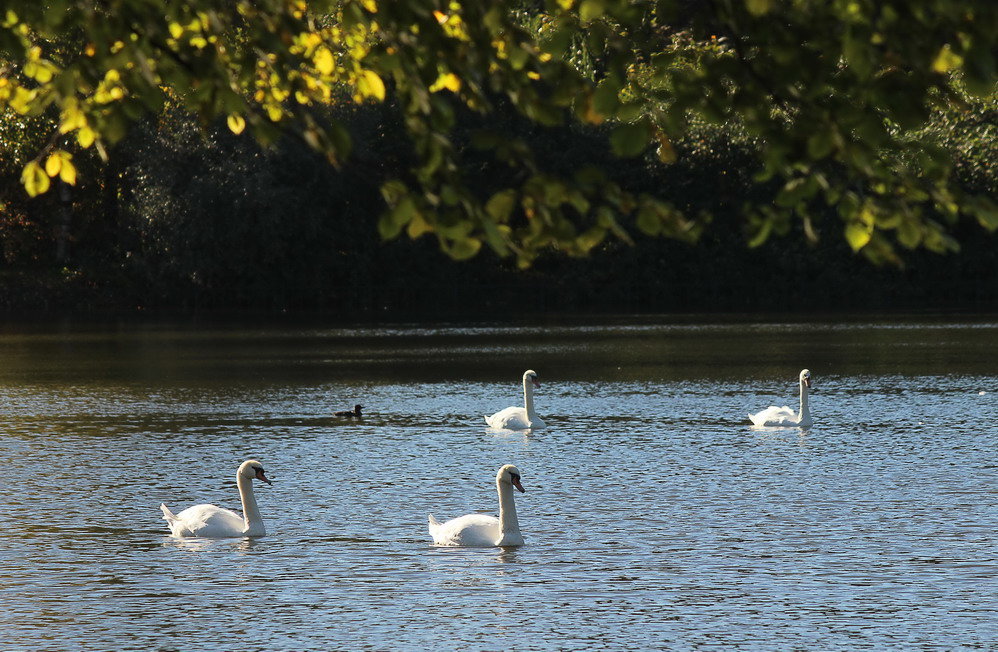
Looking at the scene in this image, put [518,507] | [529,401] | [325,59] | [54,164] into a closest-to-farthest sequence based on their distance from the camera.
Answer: [54,164]
[325,59]
[518,507]
[529,401]

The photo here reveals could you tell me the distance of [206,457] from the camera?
27391 mm

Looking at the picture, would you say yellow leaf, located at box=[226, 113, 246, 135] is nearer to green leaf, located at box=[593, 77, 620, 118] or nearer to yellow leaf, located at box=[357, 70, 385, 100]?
yellow leaf, located at box=[357, 70, 385, 100]

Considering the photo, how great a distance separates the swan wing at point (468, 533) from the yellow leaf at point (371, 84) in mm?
10503

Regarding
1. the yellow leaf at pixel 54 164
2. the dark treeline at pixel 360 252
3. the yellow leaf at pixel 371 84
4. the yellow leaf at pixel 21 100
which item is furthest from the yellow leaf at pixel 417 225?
the dark treeline at pixel 360 252

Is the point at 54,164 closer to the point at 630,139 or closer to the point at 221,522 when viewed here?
the point at 630,139

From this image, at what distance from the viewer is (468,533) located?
1869cm

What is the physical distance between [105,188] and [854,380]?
54196mm

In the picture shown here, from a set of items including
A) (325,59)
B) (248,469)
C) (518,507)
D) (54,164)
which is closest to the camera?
(54,164)

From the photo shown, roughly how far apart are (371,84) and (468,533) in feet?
35.5

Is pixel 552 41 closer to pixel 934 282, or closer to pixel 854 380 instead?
pixel 854 380

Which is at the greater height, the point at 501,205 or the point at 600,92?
the point at 600,92

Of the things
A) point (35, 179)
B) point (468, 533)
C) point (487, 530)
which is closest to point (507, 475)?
point (487, 530)

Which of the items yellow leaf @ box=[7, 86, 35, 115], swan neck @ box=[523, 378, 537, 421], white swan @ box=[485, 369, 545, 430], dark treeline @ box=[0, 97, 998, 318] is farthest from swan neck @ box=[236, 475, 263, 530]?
dark treeline @ box=[0, 97, 998, 318]

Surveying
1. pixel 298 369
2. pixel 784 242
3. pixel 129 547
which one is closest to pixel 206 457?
pixel 129 547
